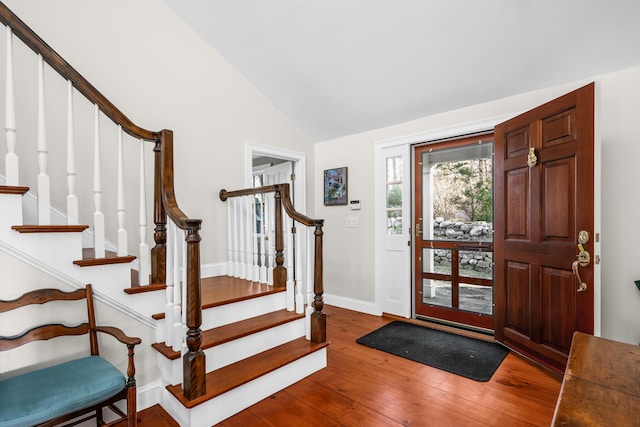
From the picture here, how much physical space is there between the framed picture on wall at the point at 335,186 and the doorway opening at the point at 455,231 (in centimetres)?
91

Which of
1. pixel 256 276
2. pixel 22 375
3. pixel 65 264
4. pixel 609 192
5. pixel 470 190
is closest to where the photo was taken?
pixel 22 375

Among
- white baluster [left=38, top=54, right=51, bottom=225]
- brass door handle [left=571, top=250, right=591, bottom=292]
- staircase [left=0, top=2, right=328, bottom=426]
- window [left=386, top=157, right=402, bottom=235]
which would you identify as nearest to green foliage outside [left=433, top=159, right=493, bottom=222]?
window [left=386, top=157, right=402, bottom=235]

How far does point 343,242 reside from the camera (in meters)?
3.97

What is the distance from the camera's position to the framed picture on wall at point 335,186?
392 cm

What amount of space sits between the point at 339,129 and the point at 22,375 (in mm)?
3453

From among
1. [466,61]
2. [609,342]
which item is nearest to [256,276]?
[609,342]

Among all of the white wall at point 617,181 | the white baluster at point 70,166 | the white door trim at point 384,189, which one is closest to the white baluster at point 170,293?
the white baluster at point 70,166

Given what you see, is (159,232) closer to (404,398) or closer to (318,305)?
(318,305)

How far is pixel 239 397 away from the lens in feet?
6.08

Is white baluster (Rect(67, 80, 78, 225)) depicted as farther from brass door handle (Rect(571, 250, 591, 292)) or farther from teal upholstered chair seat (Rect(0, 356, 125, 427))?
brass door handle (Rect(571, 250, 591, 292))

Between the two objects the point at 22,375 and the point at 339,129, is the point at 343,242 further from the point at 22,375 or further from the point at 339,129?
the point at 22,375

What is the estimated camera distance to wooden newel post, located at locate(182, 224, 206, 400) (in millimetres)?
1654

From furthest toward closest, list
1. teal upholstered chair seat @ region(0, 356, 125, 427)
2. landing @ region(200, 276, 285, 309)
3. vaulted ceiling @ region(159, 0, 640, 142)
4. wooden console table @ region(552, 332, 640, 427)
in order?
landing @ region(200, 276, 285, 309) → vaulted ceiling @ region(159, 0, 640, 142) → teal upholstered chair seat @ region(0, 356, 125, 427) → wooden console table @ region(552, 332, 640, 427)

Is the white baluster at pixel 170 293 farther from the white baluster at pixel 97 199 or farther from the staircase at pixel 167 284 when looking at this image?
the white baluster at pixel 97 199
